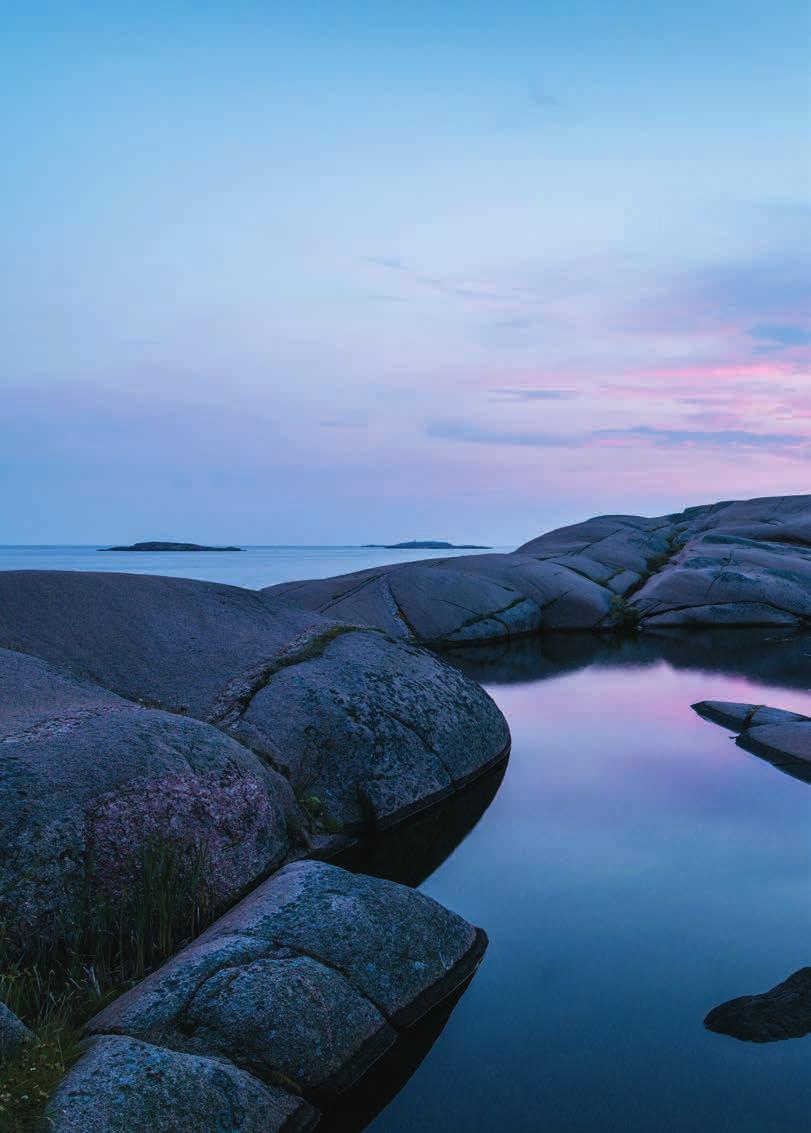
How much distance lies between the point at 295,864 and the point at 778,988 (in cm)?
244

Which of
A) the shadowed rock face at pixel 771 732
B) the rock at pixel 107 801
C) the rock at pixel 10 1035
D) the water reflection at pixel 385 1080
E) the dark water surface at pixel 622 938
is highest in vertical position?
the rock at pixel 107 801

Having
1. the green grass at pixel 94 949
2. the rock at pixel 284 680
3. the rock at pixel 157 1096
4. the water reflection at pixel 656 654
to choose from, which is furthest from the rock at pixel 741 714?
the rock at pixel 157 1096

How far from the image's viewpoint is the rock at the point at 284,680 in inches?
255

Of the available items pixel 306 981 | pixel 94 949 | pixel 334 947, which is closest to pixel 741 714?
pixel 334 947

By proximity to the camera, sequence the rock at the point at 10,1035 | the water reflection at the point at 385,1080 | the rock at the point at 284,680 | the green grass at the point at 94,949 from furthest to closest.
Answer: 1. the rock at the point at 284,680
2. the water reflection at the point at 385,1080
3. the green grass at the point at 94,949
4. the rock at the point at 10,1035

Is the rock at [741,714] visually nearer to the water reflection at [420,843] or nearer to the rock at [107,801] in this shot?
the water reflection at [420,843]

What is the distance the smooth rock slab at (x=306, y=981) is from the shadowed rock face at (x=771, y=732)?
198 inches

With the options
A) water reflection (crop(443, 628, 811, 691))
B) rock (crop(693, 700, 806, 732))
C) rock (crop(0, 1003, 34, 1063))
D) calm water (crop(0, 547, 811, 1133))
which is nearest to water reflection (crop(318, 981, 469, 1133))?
calm water (crop(0, 547, 811, 1133))

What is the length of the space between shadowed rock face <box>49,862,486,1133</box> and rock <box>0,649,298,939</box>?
505 mm

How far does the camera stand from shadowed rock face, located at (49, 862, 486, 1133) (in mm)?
2766

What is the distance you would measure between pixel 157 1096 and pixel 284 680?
4396 millimetres

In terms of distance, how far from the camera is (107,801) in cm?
412

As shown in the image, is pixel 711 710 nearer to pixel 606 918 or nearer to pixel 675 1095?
pixel 606 918

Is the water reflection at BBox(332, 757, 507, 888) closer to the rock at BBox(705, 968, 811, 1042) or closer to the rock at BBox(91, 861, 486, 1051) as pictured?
the rock at BBox(91, 861, 486, 1051)
